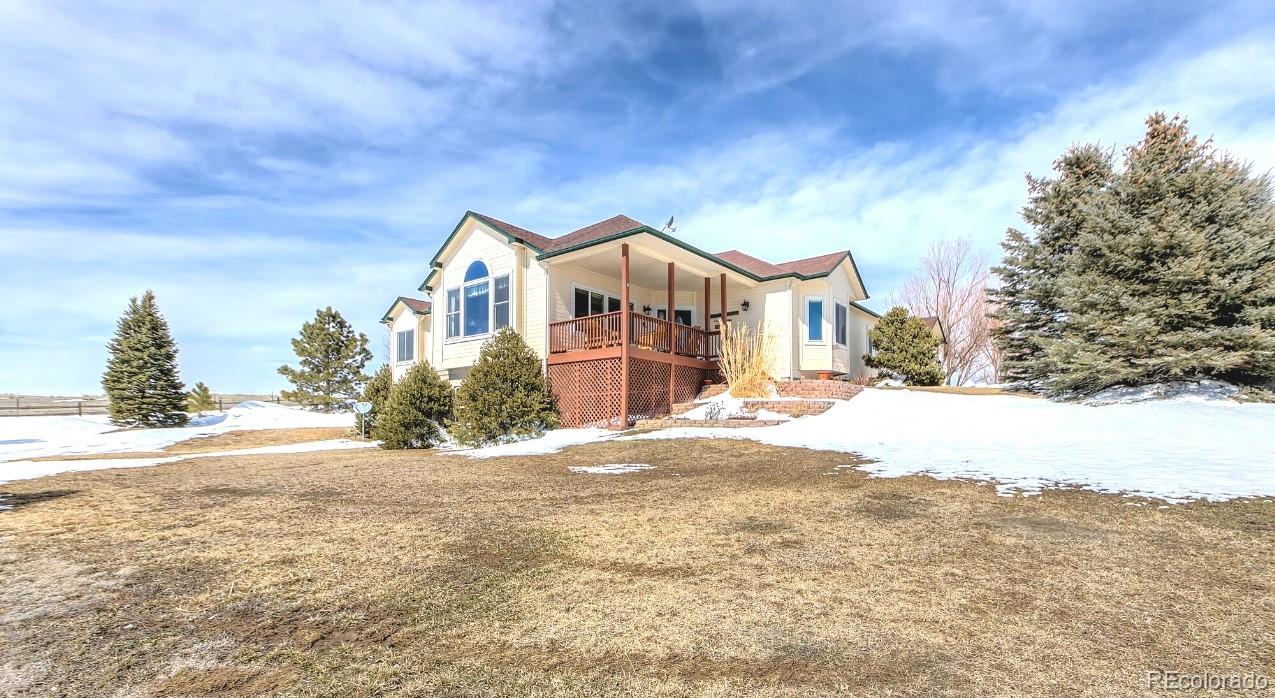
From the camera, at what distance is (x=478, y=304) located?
Answer: 15500 millimetres

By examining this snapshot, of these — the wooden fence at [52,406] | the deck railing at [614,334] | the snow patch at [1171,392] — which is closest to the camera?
the snow patch at [1171,392]

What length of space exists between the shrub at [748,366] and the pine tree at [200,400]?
75.1ft

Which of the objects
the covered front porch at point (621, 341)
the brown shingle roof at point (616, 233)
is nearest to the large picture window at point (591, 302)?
the covered front porch at point (621, 341)

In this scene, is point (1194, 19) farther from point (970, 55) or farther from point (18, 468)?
point (18, 468)

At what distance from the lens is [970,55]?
10.8 m

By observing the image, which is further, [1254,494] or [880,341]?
[880,341]

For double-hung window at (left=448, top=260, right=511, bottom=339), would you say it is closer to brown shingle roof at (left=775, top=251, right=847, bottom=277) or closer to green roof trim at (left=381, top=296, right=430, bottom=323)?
green roof trim at (left=381, top=296, right=430, bottom=323)

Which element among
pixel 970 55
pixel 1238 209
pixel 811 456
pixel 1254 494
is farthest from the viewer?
pixel 970 55

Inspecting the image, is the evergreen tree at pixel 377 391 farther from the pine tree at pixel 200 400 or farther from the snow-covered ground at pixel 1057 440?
the pine tree at pixel 200 400

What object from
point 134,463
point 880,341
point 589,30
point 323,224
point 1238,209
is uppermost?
point 589,30

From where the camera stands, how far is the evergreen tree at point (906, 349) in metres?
18.1

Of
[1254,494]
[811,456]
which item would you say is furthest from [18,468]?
[1254,494]

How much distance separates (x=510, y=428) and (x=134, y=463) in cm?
608

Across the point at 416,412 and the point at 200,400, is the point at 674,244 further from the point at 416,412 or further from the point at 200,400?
the point at 200,400
